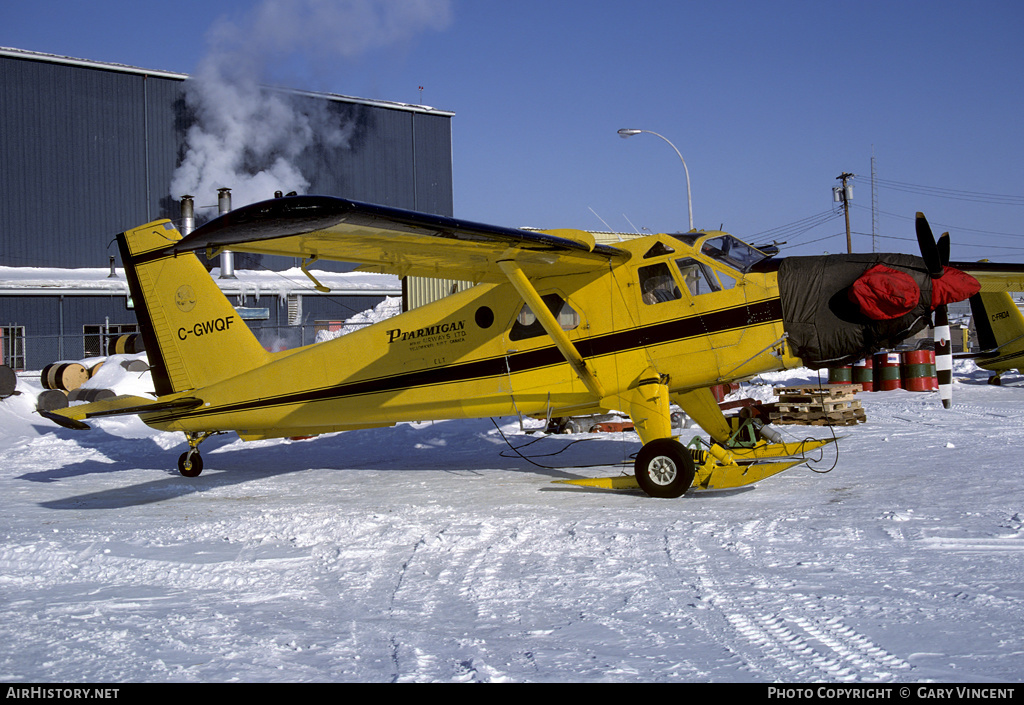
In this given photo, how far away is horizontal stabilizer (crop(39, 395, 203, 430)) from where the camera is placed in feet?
27.4

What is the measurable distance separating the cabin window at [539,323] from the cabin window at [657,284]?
853 mm

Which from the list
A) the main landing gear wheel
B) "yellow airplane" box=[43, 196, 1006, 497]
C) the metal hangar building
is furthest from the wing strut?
the metal hangar building

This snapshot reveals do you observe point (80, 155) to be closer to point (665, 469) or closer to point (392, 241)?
point (392, 241)

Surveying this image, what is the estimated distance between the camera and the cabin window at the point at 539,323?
8.70 meters

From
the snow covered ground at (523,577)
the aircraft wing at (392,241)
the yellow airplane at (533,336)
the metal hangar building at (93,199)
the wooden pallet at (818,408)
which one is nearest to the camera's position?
the snow covered ground at (523,577)

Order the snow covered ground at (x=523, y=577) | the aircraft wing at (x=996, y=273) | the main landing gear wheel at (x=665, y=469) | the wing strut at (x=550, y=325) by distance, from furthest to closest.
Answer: the aircraft wing at (x=996, y=273), the wing strut at (x=550, y=325), the main landing gear wheel at (x=665, y=469), the snow covered ground at (x=523, y=577)

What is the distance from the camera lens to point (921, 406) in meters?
15.6

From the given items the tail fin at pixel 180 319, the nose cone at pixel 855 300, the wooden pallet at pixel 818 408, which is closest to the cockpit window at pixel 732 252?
the nose cone at pixel 855 300

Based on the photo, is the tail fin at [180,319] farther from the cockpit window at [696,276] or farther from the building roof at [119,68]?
the building roof at [119,68]

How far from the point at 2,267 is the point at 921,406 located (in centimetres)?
4189

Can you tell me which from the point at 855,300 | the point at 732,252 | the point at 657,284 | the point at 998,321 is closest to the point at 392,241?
the point at 657,284

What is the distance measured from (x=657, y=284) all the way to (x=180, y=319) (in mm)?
6927
